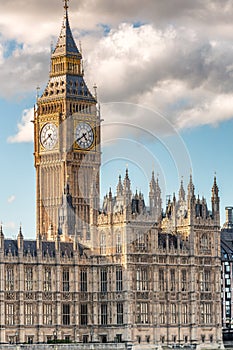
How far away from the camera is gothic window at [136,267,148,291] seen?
18550 centimetres

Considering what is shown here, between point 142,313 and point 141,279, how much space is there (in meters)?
4.12

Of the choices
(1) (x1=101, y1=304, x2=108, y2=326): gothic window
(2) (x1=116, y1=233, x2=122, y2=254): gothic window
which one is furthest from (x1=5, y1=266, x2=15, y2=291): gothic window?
(2) (x1=116, y1=233, x2=122, y2=254): gothic window

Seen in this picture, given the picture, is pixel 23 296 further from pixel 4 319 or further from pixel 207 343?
pixel 207 343

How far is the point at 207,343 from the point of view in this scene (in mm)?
190750

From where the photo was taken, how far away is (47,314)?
179 m

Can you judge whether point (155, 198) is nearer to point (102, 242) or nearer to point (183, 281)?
point (102, 242)

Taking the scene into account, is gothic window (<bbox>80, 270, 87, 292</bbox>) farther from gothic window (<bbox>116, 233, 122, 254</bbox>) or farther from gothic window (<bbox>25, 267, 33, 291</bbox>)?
gothic window (<bbox>25, 267, 33, 291</bbox>)

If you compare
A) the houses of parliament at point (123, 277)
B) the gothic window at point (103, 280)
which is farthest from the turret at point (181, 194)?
the gothic window at point (103, 280)

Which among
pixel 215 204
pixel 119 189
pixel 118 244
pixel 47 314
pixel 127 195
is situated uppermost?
pixel 119 189

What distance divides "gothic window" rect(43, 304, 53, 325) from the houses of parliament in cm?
12

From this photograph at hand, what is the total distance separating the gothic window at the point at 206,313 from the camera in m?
192

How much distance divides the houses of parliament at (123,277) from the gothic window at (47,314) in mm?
117

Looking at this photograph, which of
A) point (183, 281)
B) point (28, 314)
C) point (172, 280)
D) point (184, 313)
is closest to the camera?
point (28, 314)

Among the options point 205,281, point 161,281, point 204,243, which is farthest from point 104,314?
point 204,243
